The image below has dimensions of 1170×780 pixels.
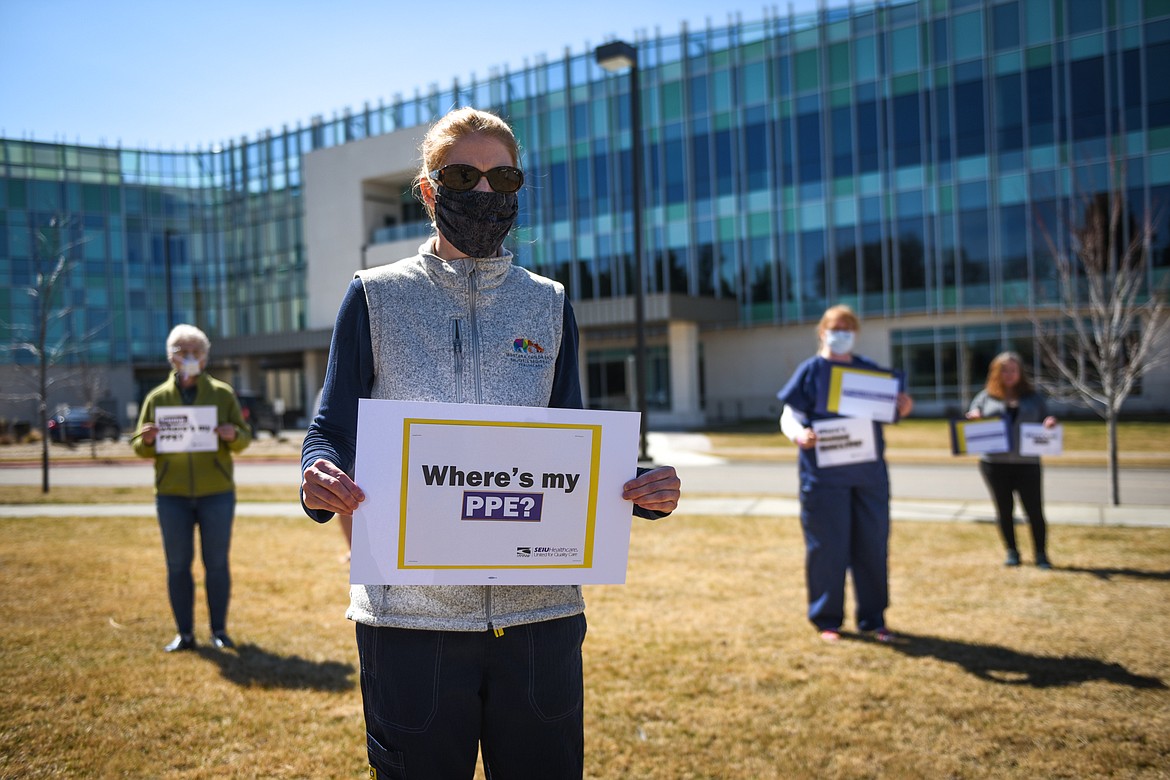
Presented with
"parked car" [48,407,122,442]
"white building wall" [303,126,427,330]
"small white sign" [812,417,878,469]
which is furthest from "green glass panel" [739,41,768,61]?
"small white sign" [812,417,878,469]

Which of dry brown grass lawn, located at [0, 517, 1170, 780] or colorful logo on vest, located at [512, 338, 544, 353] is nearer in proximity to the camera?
colorful logo on vest, located at [512, 338, 544, 353]

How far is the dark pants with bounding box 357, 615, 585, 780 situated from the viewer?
2.07 meters

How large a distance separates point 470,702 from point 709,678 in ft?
11.5

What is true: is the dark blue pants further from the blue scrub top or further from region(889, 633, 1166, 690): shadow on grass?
region(889, 633, 1166, 690): shadow on grass

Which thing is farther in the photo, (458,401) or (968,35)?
(968,35)

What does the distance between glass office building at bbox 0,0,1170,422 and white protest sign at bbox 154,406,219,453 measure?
24.1m

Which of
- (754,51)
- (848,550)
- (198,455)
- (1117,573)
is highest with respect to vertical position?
(754,51)

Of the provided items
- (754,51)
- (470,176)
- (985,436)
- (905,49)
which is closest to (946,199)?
(905,49)

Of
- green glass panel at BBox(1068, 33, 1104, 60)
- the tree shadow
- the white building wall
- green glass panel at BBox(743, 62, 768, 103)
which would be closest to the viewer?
the tree shadow

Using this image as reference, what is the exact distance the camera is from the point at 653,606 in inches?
278

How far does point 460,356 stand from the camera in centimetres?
226

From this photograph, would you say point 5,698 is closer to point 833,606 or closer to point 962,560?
point 833,606

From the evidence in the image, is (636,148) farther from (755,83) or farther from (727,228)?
(755,83)

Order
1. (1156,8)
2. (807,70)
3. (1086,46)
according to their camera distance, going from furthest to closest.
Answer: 1. (807,70)
2. (1086,46)
3. (1156,8)
